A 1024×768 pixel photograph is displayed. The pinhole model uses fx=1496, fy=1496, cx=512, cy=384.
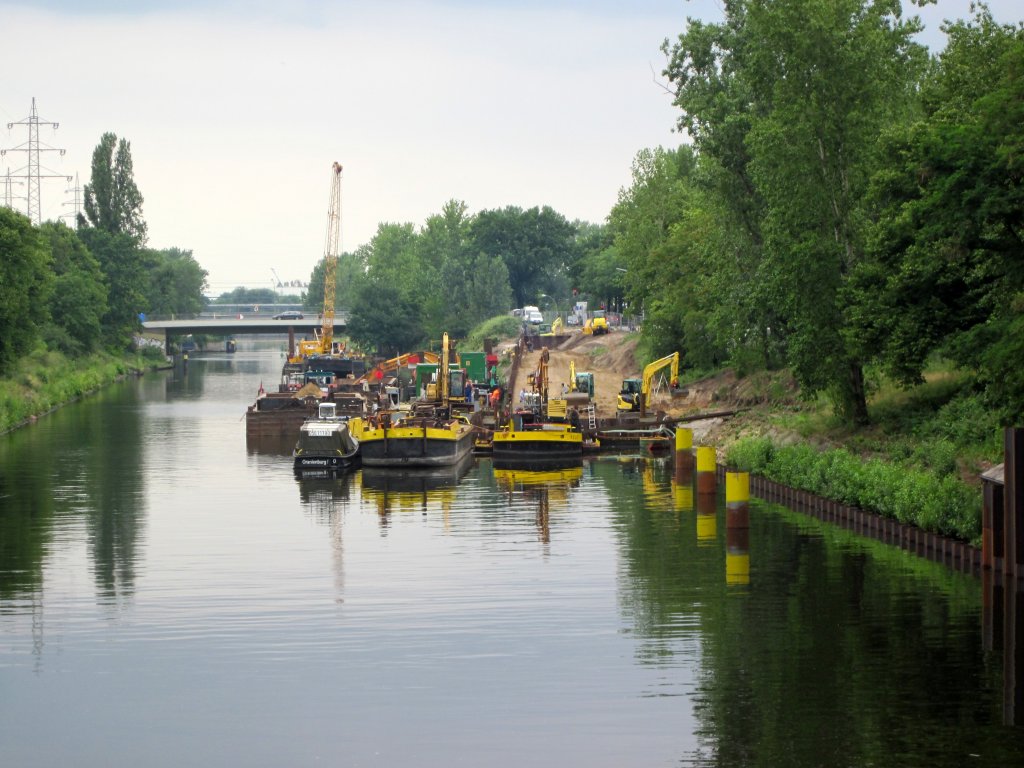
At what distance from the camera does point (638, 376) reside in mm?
122000

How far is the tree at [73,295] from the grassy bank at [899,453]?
340 feet

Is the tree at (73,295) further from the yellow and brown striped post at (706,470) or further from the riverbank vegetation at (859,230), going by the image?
the yellow and brown striped post at (706,470)

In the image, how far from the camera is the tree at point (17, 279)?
10869cm

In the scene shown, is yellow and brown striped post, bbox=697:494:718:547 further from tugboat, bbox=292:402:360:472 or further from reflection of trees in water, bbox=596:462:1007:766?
tugboat, bbox=292:402:360:472

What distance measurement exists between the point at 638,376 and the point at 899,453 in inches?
2551

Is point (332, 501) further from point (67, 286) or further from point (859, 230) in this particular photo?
point (67, 286)

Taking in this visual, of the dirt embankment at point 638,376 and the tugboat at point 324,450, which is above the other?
the dirt embankment at point 638,376

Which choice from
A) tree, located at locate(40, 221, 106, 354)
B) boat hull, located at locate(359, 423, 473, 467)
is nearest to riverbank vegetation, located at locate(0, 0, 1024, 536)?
boat hull, located at locate(359, 423, 473, 467)

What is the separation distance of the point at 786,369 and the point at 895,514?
35129 mm

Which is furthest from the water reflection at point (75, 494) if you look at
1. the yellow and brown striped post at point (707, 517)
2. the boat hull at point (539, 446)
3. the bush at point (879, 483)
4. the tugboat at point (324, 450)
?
the bush at point (879, 483)

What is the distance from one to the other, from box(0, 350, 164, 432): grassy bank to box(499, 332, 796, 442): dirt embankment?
121 feet

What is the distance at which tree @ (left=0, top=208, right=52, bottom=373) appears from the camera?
108688 mm

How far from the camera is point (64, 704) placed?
32531 millimetres

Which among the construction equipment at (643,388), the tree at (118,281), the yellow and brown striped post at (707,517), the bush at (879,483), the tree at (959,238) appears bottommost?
the yellow and brown striped post at (707,517)
